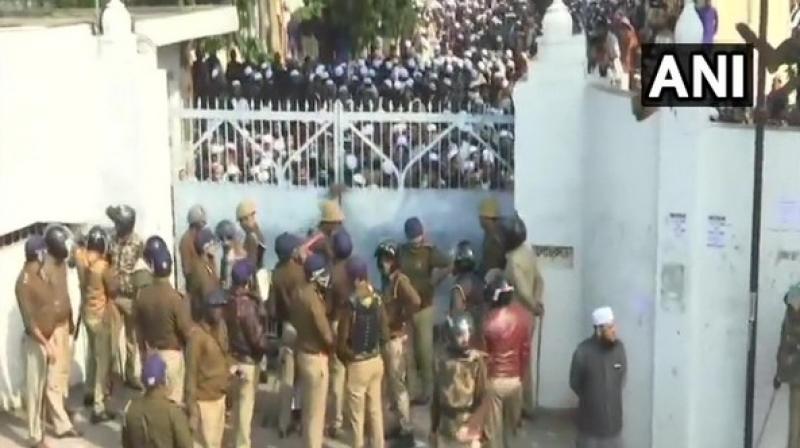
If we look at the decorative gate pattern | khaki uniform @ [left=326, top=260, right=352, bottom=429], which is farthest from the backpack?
the decorative gate pattern

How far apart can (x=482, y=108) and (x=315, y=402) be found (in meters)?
3.28

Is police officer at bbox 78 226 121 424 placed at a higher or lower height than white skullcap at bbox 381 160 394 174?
lower

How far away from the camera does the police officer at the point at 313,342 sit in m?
9.22

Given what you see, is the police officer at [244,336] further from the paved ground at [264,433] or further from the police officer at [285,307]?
the paved ground at [264,433]

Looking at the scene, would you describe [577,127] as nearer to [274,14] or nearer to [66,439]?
[66,439]

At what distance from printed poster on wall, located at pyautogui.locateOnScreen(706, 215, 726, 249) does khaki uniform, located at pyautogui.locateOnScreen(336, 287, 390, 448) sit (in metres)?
2.22

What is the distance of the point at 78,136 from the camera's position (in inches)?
461

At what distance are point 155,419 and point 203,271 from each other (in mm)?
2798

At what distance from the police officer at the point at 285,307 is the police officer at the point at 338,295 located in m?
0.24

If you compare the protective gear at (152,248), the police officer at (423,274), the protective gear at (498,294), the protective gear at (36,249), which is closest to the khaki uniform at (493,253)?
the police officer at (423,274)

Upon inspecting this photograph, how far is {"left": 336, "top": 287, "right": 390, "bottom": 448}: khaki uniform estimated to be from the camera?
923cm

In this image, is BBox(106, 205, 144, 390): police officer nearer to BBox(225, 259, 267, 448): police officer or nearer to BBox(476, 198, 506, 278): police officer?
BBox(225, 259, 267, 448): police officer

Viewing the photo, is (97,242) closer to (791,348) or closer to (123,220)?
(123,220)

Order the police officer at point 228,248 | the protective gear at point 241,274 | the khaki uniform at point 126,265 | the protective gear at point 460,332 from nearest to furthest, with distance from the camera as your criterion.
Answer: the protective gear at point 460,332, the protective gear at point 241,274, the khaki uniform at point 126,265, the police officer at point 228,248
